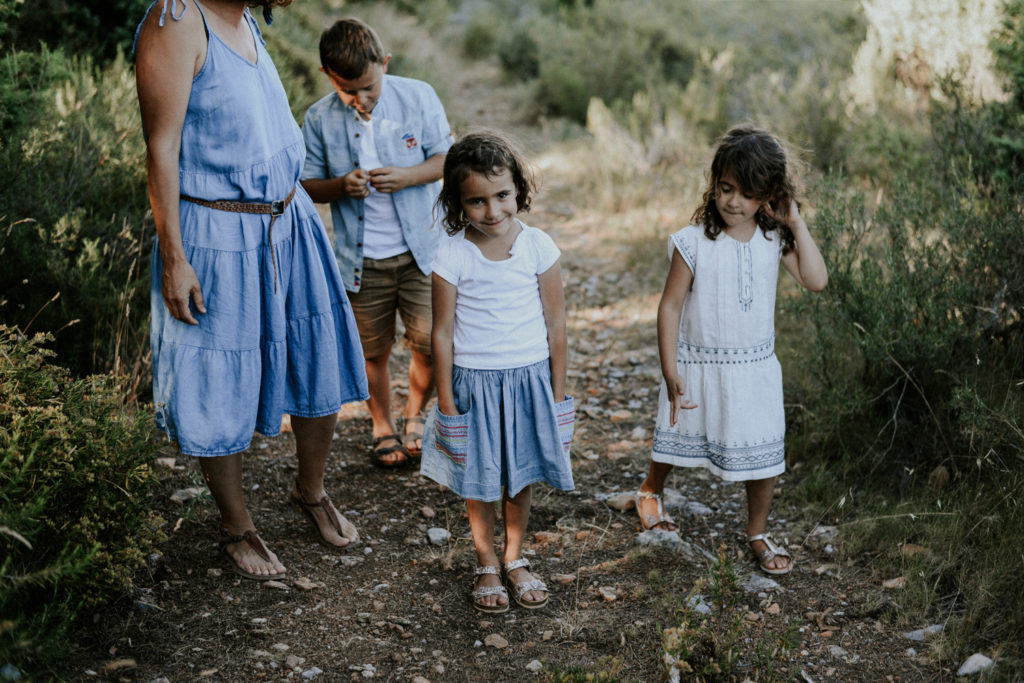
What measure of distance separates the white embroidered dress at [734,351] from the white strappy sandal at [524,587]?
2.78ft

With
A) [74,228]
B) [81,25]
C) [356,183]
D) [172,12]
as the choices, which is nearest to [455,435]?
[356,183]

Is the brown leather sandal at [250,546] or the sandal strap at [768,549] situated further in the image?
the sandal strap at [768,549]

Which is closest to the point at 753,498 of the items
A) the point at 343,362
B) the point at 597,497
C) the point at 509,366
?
the point at 597,497

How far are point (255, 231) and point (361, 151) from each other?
0.97 m

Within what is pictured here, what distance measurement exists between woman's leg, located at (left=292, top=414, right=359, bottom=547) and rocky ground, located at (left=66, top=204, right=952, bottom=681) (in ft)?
0.27

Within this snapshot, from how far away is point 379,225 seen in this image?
12.6ft

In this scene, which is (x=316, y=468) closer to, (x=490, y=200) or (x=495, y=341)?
(x=495, y=341)

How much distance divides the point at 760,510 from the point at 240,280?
7.24 feet

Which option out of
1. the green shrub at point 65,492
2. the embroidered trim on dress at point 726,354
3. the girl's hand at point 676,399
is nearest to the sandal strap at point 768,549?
the girl's hand at point 676,399

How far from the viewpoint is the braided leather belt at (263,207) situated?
2.83 meters

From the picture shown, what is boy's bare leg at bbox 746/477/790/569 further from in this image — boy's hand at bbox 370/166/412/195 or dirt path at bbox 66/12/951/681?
boy's hand at bbox 370/166/412/195

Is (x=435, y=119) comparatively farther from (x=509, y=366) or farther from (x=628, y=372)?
(x=628, y=372)

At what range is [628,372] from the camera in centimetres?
539

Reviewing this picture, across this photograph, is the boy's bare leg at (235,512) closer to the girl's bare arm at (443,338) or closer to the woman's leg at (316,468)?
the woman's leg at (316,468)
